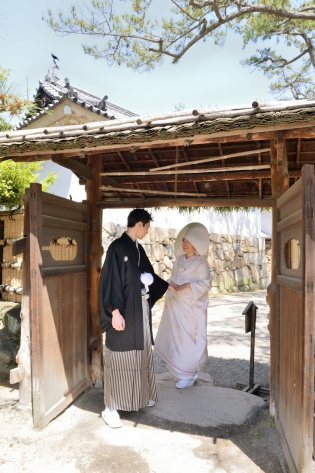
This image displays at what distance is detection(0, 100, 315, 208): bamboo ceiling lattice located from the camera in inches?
125

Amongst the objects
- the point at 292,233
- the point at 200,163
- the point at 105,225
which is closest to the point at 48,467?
the point at 292,233

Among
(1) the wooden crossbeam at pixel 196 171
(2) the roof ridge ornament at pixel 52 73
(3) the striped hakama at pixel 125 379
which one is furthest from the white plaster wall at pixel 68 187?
(3) the striped hakama at pixel 125 379

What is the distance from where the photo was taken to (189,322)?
5266mm

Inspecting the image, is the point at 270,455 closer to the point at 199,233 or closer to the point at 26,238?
the point at 199,233

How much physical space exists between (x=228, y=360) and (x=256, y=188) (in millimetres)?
3071

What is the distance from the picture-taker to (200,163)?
5.01m

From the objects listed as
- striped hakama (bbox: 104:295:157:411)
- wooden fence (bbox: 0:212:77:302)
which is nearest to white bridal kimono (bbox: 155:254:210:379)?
striped hakama (bbox: 104:295:157:411)

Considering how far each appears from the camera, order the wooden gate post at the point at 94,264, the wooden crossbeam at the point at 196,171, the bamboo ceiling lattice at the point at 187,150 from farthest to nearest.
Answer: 1. the wooden gate post at the point at 94,264
2. the wooden crossbeam at the point at 196,171
3. the bamboo ceiling lattice at the point at 187,150

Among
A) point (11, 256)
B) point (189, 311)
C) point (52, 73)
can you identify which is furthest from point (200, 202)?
point (52, 73)

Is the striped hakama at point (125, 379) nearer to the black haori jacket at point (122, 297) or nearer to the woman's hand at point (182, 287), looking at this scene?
the black haori jacket at point (122, 297)

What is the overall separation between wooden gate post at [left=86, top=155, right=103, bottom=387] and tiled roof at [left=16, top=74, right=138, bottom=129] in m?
7.89

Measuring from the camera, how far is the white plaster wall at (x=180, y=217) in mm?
12158

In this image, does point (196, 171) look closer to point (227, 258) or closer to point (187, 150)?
point (187, 150)

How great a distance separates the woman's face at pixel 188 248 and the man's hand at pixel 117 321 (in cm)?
162
